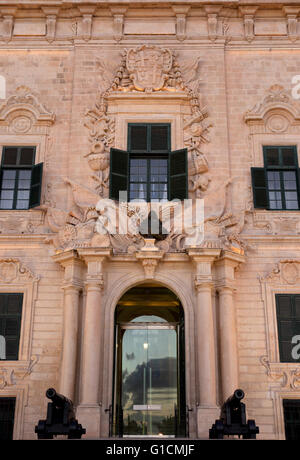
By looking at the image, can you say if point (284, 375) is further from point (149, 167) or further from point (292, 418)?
point (149, 167)

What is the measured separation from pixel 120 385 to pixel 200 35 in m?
10.9

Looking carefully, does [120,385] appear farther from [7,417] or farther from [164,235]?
[164,235]

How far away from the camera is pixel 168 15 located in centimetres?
1770

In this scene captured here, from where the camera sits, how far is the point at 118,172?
15.8 meters

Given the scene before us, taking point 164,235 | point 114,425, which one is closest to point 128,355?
point 114,425

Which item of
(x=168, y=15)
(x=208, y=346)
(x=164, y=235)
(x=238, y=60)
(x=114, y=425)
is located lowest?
(x=114, y=425)

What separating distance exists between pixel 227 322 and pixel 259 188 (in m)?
4.07

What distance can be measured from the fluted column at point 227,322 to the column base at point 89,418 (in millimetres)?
3113

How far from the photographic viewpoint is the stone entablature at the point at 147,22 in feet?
57.4

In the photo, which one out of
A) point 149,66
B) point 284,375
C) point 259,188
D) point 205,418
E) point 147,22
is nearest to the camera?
point 205,418

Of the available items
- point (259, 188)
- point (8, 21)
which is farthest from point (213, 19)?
point (8, 21)

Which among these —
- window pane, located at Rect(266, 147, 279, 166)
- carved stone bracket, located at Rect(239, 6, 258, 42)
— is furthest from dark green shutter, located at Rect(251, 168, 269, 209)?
carved stone bracket, located at Rect(239, 6, 258, 42)

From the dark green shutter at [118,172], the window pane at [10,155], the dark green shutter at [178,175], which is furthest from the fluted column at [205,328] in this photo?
the window pane at [10,155]

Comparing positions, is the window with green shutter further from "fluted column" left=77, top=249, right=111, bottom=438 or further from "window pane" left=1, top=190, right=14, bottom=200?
"window pane" left=1, top=190, right=14, bottom=200
